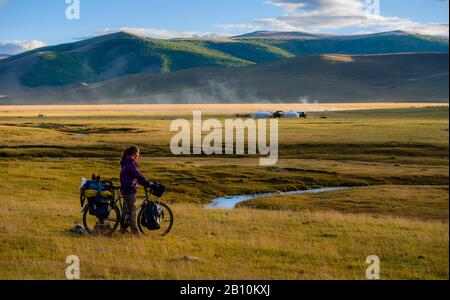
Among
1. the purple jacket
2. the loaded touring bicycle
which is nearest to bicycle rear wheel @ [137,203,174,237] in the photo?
the loaded touring bicycle

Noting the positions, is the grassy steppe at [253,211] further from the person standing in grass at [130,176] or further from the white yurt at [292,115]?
the white yurt at [292,115]

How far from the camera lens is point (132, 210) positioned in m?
18.1

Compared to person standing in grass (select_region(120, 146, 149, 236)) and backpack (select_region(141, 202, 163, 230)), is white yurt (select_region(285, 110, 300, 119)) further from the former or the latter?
person standing in grass (select_region(120, 146, 149, 236))

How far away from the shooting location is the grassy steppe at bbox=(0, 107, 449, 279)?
15.6 meters

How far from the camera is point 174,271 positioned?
14.8 metres

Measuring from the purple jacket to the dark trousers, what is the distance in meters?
0.13

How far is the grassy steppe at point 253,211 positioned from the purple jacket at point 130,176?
4.47ft

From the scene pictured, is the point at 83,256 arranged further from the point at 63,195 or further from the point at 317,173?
the point at 317,173

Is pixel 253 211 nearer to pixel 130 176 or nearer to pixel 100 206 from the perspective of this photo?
→ pixel 100 206

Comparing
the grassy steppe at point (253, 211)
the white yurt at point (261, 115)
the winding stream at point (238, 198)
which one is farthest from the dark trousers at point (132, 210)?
the white yurt at point (261, 115)

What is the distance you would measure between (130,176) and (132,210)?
100 cm

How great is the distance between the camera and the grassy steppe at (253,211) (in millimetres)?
15648

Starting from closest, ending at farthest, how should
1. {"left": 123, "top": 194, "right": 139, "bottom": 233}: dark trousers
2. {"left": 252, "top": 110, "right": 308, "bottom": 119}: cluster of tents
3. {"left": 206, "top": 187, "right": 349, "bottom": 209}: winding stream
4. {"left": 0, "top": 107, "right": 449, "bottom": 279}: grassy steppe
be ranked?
1. {"left": 0, "top": 107, "right": 449, "bottom": 279}: grassy steppe
2. {"left": 123, "top": 194, "right": 139, "bottom": 233}: dark trousers
3. {"left": 206, "top": 187, "right": 349, "bottom": 209}: winding stream
4. {"left": 252, "top": 110, "right": 308, "bottom": 119}: cluster of tents
